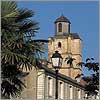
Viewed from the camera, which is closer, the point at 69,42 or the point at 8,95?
the point at 8,95

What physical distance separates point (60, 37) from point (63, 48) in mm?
3687

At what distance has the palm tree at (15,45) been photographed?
33.4 ft

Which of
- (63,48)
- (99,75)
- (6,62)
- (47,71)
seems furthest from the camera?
(63,48)

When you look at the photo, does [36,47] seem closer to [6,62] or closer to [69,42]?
[6,62]

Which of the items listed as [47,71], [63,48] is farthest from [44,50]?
[63,48]

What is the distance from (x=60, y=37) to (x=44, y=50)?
94.1 m

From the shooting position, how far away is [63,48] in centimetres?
10256

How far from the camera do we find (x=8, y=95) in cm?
1107

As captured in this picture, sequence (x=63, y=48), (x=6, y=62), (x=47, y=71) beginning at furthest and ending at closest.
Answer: (x=63, y=48) < (x=47, y=71) < (x=6, y=62)

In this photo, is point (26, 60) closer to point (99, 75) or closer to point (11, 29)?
point (11, 29)

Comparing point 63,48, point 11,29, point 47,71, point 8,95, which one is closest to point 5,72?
point 8,95

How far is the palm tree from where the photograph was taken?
10172 millimetres

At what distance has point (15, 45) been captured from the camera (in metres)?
10.6

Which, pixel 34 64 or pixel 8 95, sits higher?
pixel 34 64
